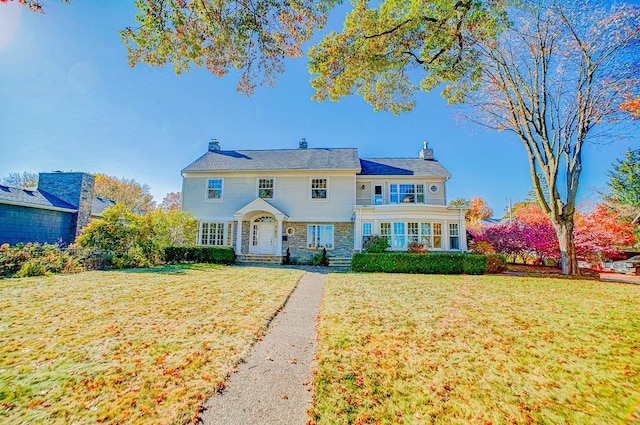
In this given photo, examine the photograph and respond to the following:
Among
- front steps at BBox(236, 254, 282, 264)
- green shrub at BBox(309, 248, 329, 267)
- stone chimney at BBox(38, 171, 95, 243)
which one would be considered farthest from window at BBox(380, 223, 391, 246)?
stone chimney at BBox(38, 171, 95, 243)

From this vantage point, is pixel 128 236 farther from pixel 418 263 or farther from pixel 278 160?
pixel 418 263

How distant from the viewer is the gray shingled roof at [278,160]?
17.9 metres

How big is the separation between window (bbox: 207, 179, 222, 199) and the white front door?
11.7 feet

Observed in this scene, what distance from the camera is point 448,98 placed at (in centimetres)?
1071

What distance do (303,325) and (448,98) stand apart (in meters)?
10.2

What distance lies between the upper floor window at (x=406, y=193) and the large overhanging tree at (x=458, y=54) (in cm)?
549

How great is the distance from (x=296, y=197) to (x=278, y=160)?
→ 3.27 metres

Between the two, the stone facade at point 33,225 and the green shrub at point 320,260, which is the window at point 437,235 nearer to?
the green shrub at point 320,260

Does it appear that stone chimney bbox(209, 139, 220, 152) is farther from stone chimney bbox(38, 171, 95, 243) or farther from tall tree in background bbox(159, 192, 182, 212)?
tall tree in background bbox(159, 192, 182, 212)

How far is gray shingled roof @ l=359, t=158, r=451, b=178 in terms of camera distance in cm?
1794

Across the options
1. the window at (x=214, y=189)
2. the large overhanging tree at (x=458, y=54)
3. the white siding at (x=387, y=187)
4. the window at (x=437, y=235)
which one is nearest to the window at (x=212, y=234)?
the window at (x=214, y=189)

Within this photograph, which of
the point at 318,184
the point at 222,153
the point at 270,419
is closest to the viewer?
the point at 270,419

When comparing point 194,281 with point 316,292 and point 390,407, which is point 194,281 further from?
point 390,407

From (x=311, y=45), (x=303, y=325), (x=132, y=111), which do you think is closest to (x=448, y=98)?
(x=311, y=45)
